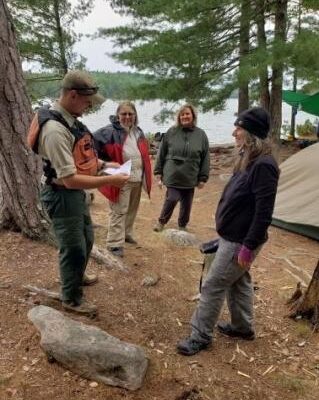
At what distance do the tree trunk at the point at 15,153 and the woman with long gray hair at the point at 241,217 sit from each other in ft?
5.47

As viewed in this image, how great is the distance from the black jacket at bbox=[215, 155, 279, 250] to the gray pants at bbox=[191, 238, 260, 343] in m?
0.10

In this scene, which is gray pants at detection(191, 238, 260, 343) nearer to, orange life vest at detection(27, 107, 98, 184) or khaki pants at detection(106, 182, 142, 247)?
orange life vest at detection(27, 107, 98, 184)

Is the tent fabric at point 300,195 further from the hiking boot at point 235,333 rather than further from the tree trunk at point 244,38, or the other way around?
the hiking boot at point 235,333

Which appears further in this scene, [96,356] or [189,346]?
[189,346]

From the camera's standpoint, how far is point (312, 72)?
7.84m

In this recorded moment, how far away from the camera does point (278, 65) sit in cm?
732

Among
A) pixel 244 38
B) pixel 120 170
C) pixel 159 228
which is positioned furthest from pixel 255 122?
pixel 244 38

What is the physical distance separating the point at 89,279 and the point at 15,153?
3.76 feet

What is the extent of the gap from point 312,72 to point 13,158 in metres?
6.05

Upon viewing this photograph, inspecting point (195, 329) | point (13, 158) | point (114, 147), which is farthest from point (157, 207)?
point (195, 329)

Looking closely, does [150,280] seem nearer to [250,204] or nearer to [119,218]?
[119,218]

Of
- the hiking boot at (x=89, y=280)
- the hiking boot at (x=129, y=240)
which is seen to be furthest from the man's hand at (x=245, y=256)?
the hiking boot at (x=129, y=240)

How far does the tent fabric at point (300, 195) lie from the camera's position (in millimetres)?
6250

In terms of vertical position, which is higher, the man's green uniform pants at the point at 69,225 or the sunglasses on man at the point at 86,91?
the sunglasses on man at the point at 86,91
